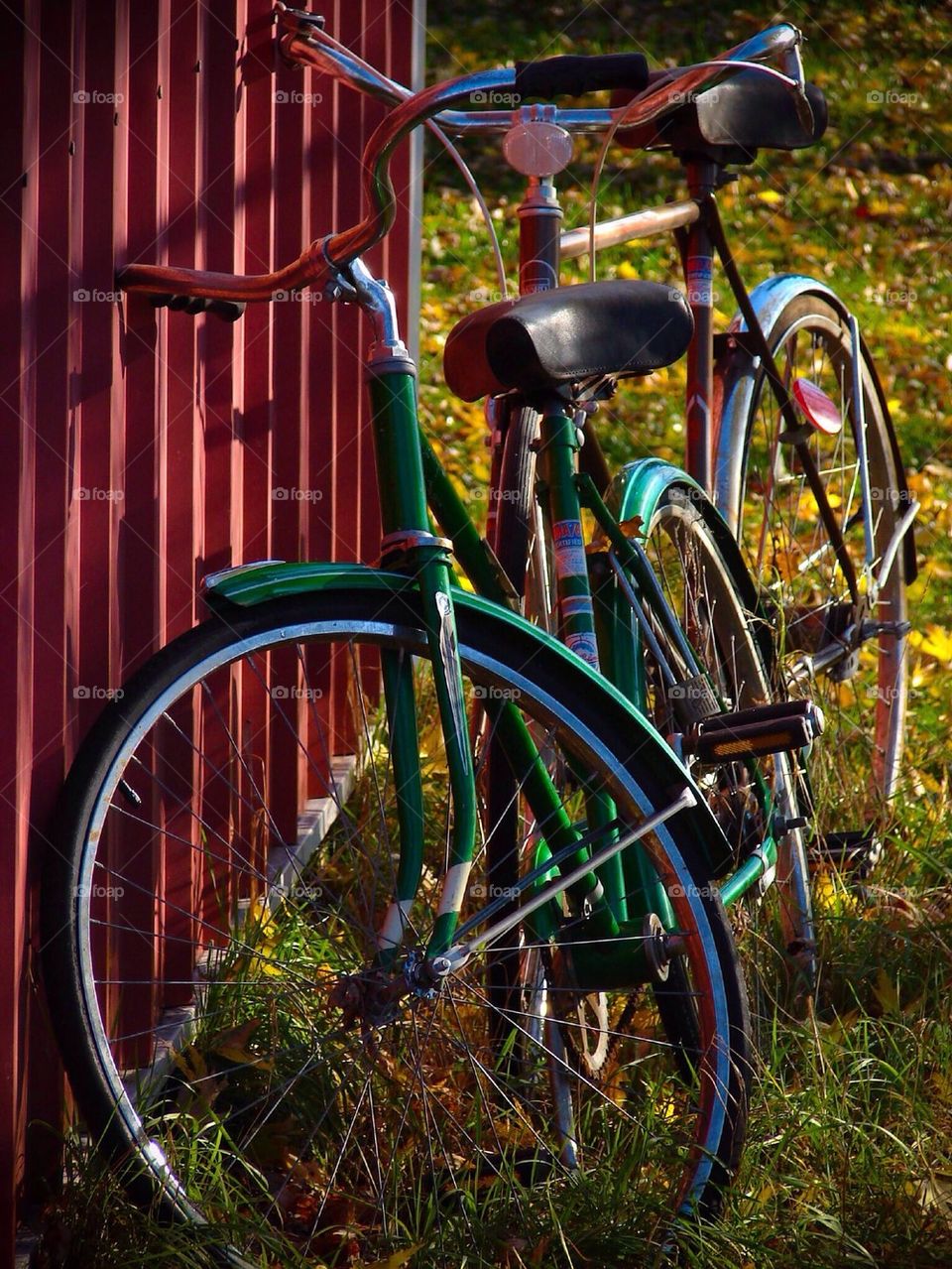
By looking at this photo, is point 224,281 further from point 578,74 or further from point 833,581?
point 833,581

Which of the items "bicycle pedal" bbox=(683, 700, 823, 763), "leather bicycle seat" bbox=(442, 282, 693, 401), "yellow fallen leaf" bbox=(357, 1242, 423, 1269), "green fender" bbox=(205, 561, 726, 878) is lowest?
"yellow fallen leaf" bbox=(357, 1242, 423, 1269)

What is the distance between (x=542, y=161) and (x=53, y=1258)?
146cm

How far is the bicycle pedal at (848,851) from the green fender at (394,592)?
0.99 meters

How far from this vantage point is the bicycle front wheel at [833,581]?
3178mm

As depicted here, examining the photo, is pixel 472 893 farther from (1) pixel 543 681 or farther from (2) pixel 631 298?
(2) pixel 631 298

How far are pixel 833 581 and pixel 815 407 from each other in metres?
0.36

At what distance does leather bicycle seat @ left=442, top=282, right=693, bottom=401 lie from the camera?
6.81 ft

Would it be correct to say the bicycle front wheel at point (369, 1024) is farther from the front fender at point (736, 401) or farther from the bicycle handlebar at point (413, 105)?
the front fender at point (736, 401)

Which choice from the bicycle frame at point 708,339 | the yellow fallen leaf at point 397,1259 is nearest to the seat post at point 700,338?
the bicycle frame at point 708,339

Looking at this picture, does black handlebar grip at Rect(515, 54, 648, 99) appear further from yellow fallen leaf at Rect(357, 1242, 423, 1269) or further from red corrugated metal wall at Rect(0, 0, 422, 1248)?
yellow fallen leaf at Rect(357, 1242, 423, 1269)

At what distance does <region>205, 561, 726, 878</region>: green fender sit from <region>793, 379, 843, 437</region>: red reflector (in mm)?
1404

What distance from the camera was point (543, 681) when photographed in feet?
6.55

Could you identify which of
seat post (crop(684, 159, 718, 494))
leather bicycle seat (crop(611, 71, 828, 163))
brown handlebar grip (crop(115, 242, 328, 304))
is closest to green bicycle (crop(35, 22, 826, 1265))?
brown handlebar grip (crop(115, 242, 328, 304))

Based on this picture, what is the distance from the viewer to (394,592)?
1.93m
